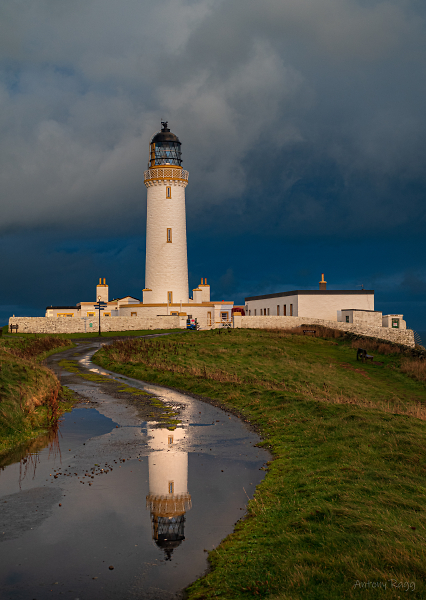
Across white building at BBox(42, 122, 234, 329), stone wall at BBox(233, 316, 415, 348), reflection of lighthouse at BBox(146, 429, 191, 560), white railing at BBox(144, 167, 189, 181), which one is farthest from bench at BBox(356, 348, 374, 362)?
white railing at BBox(144, 167, 189, 181)

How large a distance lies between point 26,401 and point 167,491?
8327 mm

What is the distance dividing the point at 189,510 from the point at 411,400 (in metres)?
20.4

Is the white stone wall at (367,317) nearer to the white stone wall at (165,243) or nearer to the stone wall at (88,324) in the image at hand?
the stone wall at (88,324)

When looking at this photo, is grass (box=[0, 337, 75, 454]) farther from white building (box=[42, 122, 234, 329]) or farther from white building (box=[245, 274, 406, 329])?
white building (box=[245, 274, 406, 329])

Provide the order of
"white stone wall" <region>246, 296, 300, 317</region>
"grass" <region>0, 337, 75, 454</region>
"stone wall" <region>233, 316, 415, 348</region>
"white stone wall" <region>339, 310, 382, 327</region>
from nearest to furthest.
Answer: "grass" <region>0, 337, 75, 454</region> → "stone wall" <region>233, 316, 415, 348</region> → "white stone wall" <region>339, 310, 382, 327</region> → "white stone wall" <region>246, 296, 300, 317</region>

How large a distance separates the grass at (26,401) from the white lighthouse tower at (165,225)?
39.9 metres

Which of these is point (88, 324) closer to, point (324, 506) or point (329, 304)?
point (329, 304)

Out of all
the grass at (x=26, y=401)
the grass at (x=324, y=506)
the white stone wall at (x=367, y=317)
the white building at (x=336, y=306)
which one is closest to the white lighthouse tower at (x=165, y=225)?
the white building at (x=336, y=306)

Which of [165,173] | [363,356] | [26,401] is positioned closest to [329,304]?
[363,356]

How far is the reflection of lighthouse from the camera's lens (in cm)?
803

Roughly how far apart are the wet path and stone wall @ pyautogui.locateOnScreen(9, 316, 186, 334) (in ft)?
126

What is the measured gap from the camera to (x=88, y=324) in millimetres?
54656

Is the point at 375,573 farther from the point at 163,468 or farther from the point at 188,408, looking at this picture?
the point at 188,408

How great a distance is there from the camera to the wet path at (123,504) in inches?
265
